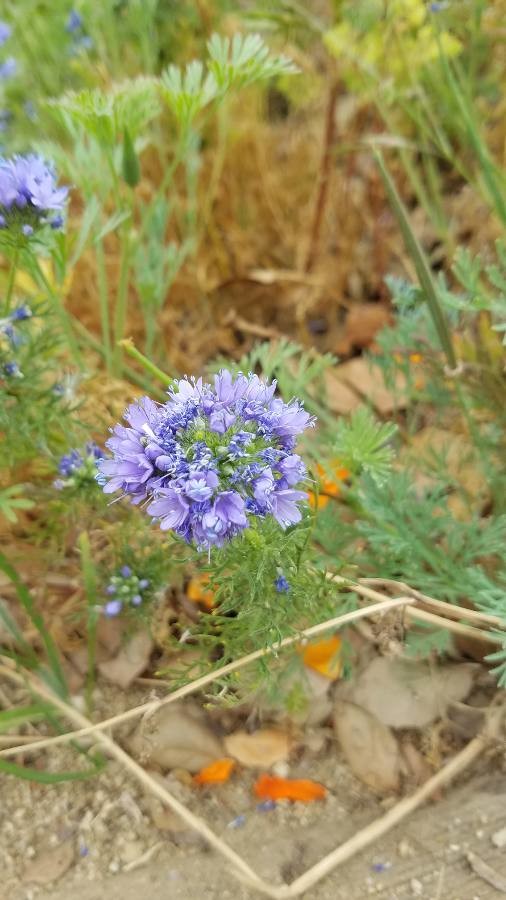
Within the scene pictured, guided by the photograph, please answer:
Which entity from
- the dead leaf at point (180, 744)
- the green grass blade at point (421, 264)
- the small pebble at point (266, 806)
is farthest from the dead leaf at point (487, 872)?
the green grass blade at point (421, 264)

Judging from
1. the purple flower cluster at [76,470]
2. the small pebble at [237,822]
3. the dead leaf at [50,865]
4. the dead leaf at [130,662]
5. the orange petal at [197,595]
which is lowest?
the small pebble at [237,822]

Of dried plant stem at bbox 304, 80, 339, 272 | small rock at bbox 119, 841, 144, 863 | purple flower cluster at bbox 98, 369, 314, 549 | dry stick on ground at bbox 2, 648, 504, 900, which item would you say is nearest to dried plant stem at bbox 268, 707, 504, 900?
dry stick on ground at bbox 2, 648, 504, 900

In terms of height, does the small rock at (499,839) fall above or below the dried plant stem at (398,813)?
below

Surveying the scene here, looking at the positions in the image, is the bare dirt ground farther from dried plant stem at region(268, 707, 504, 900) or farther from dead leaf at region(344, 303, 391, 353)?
dead leaf at region(344, 303, 391, 353)

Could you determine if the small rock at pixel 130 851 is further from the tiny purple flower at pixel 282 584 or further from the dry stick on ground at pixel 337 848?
the tiny purple flower at pixel 282 584

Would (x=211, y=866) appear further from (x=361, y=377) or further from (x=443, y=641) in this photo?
(x=361, y=377)

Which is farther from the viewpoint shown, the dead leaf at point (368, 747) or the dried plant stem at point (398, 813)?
the dead leaf at point (368, 747)

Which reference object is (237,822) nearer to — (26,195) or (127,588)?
(127,588)

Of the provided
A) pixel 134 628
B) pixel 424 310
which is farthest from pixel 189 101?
pixel 134 628
